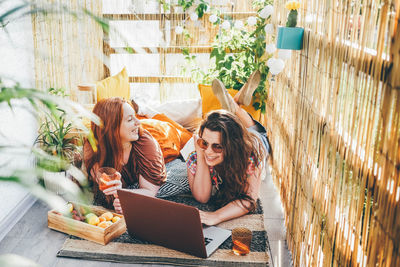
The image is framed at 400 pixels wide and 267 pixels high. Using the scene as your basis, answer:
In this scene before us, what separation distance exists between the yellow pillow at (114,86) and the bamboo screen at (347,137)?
6.19ft

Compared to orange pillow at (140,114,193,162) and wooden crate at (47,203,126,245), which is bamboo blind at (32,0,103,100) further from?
wooden crate at (47,203,126,245)

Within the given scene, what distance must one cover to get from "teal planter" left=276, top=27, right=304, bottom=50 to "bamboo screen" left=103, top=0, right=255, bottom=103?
190 centimetres

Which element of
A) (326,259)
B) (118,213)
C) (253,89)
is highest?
(253,89)

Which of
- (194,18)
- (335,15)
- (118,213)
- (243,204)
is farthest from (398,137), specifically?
(194,18)

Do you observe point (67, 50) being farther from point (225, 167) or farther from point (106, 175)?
point (225, 167)

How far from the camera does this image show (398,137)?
35.0 inches

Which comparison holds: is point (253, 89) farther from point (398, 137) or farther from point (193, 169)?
point (398, 137)

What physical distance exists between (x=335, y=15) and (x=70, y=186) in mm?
1197

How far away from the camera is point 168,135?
2.93 metres

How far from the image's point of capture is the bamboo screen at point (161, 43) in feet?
12.6

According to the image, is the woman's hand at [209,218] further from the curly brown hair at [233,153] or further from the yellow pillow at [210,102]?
the yellow pillow at [210,102]

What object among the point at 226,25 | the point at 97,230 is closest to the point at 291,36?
the point at 97,230

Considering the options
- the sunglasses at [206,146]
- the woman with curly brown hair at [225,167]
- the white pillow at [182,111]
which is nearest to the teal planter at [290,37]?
the woman with curly brown hair at [225,167]

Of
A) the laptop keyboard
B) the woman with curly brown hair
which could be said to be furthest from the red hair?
the laptop keyboard
